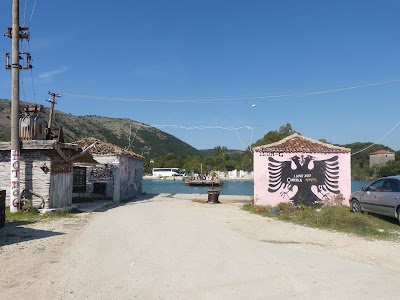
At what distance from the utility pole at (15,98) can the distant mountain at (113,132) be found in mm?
62538

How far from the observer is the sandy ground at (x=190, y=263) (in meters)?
5.84

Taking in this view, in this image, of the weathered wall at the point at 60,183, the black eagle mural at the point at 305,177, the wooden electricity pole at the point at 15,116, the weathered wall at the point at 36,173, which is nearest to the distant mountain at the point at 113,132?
the weathered wall at the point at 60,183

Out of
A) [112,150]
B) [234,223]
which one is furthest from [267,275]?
[112,150]

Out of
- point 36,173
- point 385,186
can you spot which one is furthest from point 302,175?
point 36,173

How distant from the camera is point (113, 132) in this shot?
122000 mm

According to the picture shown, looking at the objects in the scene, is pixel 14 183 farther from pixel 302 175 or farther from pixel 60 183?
pixel 302 175

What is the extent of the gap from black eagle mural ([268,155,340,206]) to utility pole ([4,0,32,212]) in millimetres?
11920

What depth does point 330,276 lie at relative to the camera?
675 centimetres

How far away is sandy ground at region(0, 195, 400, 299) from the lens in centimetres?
584

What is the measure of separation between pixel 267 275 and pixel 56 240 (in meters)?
6.03

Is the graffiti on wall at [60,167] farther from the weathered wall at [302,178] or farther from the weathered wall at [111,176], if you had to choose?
the weathered wall at [302,178]

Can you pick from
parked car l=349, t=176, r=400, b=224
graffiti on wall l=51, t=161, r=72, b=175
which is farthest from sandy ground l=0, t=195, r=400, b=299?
graffiti on wall l=51, t=161, r=72, b=175

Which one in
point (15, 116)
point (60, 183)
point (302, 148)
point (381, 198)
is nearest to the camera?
point (381, 198)

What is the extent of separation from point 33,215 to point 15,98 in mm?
5025
